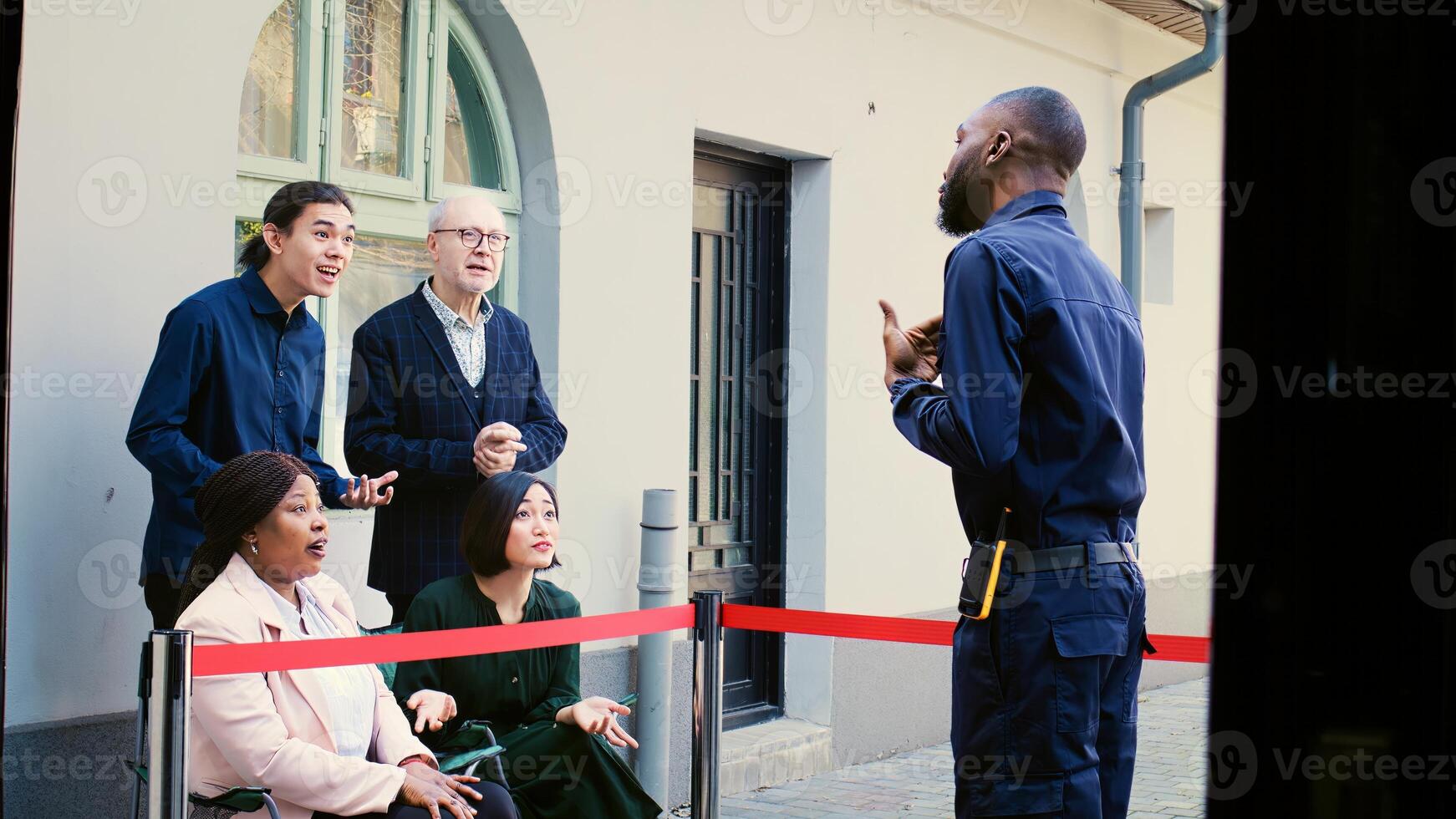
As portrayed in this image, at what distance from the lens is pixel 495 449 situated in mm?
4789

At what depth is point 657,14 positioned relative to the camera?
251 inches

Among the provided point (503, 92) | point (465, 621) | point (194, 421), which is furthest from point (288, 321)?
point (503, 92)

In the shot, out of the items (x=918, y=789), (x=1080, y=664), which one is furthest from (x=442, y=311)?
(x=918, y=789)

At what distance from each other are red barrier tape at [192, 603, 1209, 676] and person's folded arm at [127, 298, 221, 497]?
2.42 ft

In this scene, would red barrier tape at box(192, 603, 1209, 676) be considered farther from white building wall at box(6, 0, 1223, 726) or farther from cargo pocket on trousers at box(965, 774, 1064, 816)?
white building wall at box(6, 0, 1223, 726)

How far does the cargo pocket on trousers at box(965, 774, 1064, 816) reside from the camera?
290 cm

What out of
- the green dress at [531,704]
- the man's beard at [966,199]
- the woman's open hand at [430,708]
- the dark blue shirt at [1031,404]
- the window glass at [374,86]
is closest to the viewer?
the dark blue shirt at [1031,404]

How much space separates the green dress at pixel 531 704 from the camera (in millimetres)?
4215

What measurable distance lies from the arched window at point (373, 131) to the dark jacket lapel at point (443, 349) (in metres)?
0.52

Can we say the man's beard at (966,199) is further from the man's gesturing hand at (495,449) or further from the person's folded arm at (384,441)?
the person's folded arm at (384,441)

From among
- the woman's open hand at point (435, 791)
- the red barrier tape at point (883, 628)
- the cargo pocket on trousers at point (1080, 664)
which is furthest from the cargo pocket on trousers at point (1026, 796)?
the woman's open hand at point (435, 791)

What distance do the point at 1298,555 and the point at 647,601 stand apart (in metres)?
4.95
